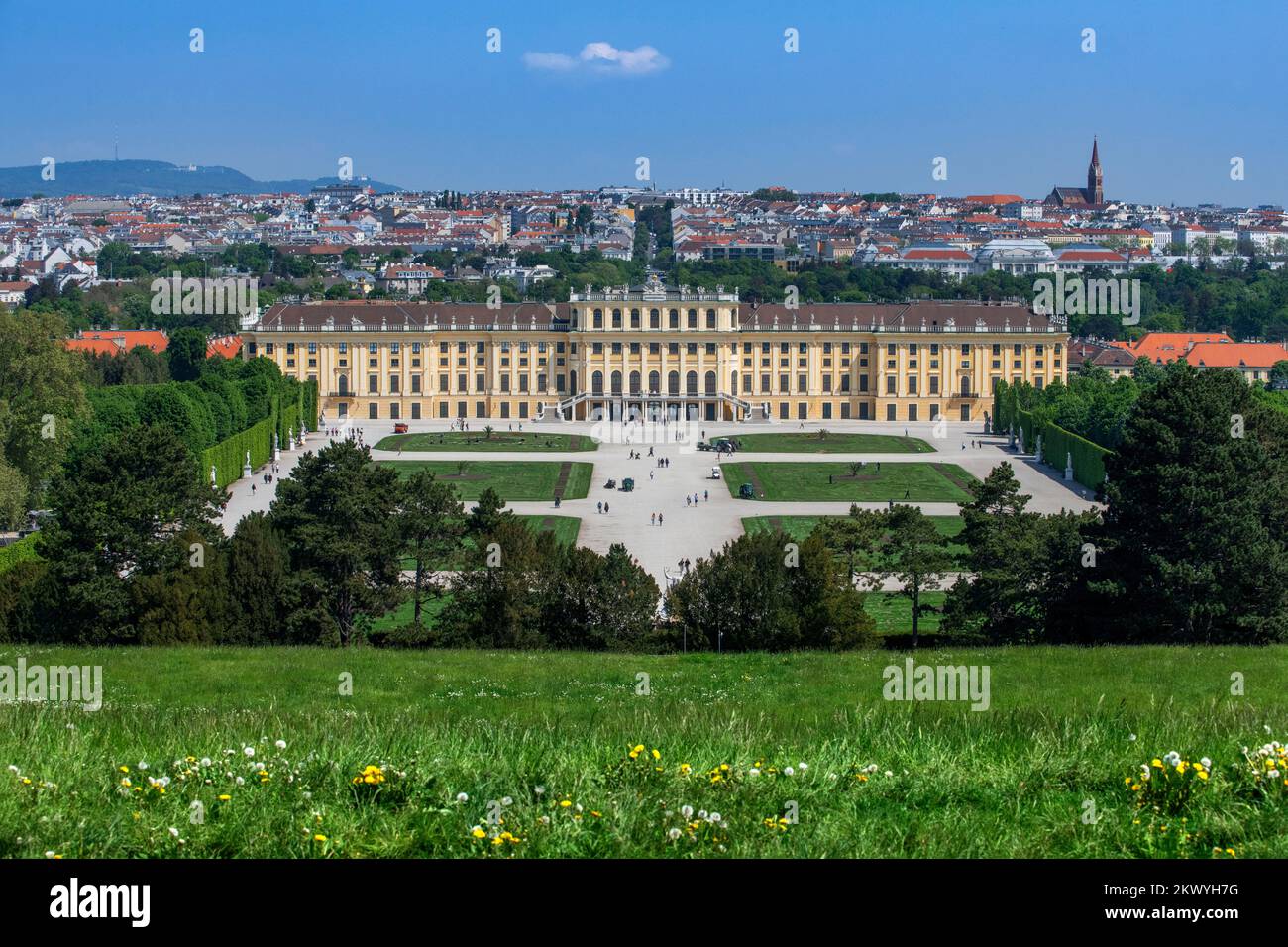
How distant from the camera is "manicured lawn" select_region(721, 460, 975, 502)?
174ft

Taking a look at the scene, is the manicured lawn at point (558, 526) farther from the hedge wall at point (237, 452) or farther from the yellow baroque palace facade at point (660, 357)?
the yellow baroque palace facade at point (660, 357)

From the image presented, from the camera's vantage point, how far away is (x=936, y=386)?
82812 millimetres

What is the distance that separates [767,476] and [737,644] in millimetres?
33880

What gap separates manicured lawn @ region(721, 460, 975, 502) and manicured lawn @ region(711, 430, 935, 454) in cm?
470

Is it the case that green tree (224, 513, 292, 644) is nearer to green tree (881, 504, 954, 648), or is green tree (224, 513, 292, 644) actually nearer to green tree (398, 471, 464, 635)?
green tree (398, 471, 464, 635)

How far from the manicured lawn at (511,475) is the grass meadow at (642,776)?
3904cm

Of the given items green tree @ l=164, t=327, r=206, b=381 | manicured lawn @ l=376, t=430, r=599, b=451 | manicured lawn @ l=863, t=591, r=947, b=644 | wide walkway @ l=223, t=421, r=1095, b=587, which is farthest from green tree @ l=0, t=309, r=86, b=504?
green tree @ l=164, t=327, r=206, b=381

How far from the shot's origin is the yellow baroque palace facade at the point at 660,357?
82.4m

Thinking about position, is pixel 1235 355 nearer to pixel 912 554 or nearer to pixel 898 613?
pixel 898 613

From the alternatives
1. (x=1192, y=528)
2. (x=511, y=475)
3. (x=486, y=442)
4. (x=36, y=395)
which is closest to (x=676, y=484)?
(x=511, y=475)

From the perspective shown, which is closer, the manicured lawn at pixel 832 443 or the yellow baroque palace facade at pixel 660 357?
the manicured lawn at pixel 832 443

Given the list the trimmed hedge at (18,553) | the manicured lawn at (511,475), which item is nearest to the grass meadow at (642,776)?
the trimmed hedge at (18,553)

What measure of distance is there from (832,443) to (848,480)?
45.9 ft

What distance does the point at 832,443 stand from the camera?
70875 mm
